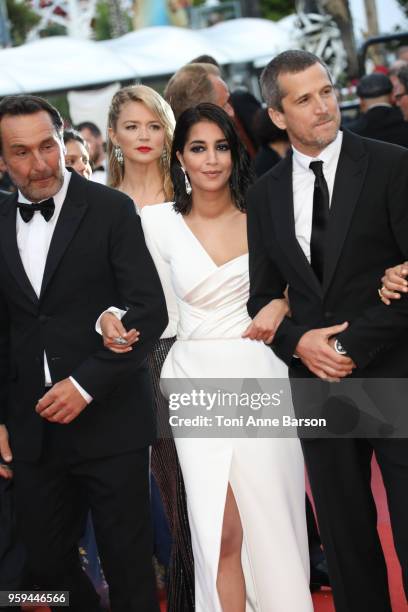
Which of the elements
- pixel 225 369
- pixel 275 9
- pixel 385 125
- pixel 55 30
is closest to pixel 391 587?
pixel 225 369

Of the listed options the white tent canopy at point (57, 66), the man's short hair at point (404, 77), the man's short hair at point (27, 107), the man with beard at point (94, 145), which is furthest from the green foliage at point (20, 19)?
the man's short hair at point (27, 107)

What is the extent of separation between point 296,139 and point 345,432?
3.23 ft

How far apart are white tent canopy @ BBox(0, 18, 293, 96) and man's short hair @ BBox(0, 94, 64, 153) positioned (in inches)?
392

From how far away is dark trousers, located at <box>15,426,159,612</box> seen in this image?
360 centimetres

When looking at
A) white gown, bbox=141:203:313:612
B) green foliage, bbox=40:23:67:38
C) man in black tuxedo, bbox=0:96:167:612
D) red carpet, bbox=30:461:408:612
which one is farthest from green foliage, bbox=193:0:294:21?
man in black tuxedo, bbox=0:96:167:612

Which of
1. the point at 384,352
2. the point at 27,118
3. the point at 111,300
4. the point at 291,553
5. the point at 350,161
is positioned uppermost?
the point at 27,118

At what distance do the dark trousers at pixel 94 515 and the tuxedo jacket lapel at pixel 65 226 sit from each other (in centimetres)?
57

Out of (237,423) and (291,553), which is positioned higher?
(237,423)

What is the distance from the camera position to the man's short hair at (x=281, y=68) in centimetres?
348

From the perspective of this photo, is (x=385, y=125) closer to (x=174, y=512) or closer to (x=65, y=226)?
(x=174, y=512)

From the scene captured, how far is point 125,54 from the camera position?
1900 cm

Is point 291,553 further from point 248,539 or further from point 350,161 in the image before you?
point 350,161

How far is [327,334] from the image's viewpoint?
3.32m

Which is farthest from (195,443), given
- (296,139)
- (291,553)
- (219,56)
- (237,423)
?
(219,56)
